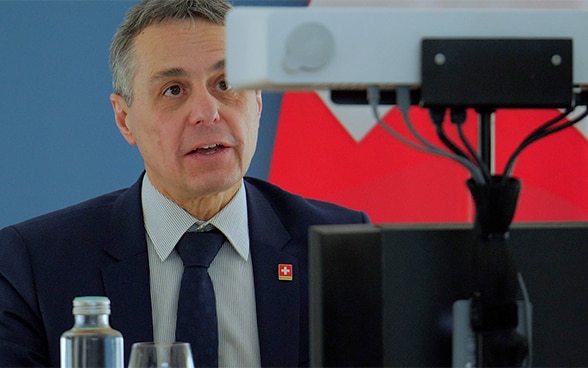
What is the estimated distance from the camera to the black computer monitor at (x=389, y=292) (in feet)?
2.85

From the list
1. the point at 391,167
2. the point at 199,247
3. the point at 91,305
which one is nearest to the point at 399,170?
the point at 391,167

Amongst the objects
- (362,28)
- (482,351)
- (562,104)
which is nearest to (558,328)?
(482,351)

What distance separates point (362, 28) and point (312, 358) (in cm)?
32

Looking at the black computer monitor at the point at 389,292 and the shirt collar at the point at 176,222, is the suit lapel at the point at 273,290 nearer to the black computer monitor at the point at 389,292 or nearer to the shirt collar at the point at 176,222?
the shirt collar at the point at 176,222

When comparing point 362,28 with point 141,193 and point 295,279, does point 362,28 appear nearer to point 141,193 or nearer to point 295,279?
point 295,279

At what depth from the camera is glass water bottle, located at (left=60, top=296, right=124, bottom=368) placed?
43.9 inches

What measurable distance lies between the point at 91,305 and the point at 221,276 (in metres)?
0.74

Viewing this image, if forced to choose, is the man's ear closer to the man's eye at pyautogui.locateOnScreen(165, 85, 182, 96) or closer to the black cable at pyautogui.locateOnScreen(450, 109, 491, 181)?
the man's eye at pyautogui.locateOnScreen(165, 85, 182, 96)

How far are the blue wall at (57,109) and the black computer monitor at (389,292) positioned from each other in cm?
193

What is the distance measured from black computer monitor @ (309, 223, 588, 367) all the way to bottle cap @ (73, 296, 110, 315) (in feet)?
1.13

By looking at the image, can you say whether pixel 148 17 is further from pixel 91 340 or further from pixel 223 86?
pixel 91 340

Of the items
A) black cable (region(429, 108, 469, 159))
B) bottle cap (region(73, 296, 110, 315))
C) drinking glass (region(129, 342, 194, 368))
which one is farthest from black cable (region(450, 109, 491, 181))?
bottle cap (region(73, 296, 110, 315))

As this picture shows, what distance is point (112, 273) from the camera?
1.82 m

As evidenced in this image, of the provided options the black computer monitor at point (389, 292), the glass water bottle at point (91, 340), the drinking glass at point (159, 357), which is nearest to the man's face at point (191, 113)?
the glass water bottle at point (91, 340)
